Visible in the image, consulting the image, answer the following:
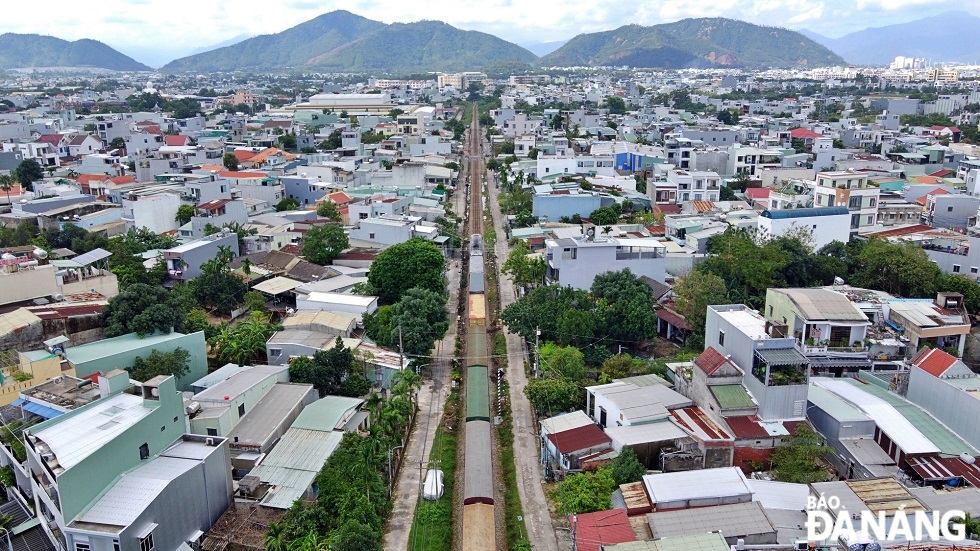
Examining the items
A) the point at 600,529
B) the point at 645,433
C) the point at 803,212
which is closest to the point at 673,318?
the point at 645,433

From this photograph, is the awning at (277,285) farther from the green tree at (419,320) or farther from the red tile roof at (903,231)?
the red tile roof at (903,231)

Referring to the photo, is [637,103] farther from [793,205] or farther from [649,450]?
[649,450]

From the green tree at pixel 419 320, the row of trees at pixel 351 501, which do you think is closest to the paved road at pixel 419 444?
the row of trees at pixel 351 501

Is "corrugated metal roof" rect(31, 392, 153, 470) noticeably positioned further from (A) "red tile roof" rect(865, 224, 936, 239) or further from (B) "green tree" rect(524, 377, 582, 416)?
(A) "red tile roof" rect(865, 224, 936, 239)

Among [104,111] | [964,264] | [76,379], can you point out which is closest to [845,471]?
[964,264]

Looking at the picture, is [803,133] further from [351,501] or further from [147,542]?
[147,542]
